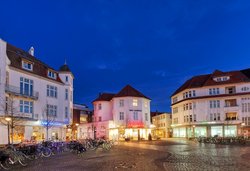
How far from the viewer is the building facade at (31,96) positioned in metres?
37.0

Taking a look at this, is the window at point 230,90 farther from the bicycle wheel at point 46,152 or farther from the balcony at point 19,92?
the bicycle wheel at point 46,152

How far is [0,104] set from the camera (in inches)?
1391

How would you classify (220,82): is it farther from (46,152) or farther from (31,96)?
(46,152)

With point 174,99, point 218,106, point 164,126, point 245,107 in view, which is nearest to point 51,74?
point 218,106

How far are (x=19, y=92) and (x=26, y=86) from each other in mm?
2363

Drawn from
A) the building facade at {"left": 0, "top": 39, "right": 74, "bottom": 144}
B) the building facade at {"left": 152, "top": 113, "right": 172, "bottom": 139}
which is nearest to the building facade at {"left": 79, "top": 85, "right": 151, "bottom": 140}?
the building facade at {"left": 0, "top": 39, "right": 74, "bottom": 144}

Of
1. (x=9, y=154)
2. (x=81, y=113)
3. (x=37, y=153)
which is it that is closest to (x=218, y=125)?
(x=81, y=113)

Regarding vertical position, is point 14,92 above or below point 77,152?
above

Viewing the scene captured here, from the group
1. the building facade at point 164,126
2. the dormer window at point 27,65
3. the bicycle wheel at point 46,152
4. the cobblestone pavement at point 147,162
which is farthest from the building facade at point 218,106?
the bicycle wheel at point 46,152

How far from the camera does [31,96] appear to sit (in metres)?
42.1

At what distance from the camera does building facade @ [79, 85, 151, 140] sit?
6625 centimetres

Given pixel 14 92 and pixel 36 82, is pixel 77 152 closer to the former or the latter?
pixel 14 92

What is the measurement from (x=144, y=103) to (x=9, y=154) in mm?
53635

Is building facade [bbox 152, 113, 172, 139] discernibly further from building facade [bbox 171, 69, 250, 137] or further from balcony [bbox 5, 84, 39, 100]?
balcony [bbox 5, 84, 39, 100]
